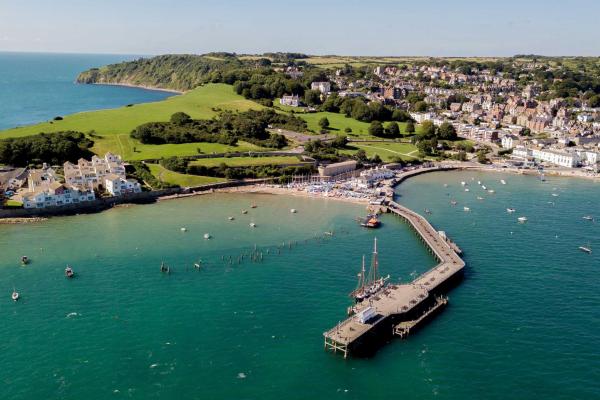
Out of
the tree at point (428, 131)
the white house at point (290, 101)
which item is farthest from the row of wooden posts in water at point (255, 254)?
the white house at point (290, 101)

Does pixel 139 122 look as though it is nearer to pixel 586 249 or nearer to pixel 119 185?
pixel 119 185

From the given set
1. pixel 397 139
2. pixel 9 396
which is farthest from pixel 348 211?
pixel 397 139

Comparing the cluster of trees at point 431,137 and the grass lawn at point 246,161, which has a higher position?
the cluster of trees at point 431,137

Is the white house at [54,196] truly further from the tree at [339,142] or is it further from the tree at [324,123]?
the tree at [324,123]

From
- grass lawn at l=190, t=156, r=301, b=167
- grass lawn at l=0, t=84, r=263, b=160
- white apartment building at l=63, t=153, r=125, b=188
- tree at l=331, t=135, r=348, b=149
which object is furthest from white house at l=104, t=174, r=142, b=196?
tree at l=331, t=135, r=348, b=149

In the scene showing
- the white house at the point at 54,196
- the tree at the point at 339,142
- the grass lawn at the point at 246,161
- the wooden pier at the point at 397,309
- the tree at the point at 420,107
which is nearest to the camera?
the wooden pier at the point at 397,309

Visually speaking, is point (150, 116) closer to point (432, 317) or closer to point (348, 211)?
point (348, 211)
